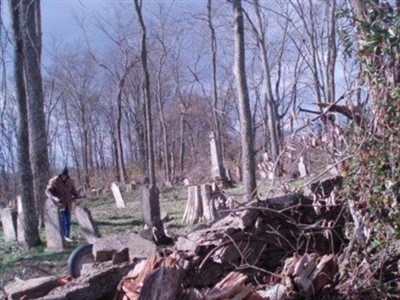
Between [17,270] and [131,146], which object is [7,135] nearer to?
[131,146]

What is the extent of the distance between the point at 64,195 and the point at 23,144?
1637 millimetres

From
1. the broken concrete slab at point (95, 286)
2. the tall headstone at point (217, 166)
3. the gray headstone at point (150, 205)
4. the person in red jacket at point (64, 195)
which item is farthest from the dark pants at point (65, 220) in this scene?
the tall headstone at point (217, 166)

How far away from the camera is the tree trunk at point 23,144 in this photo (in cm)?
1259

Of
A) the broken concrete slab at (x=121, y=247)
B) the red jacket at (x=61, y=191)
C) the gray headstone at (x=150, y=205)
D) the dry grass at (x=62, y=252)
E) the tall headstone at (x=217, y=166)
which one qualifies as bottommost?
the dry grass at (x=62, y=252)

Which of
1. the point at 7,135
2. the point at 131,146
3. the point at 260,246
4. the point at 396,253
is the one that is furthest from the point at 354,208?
the point at 131,146

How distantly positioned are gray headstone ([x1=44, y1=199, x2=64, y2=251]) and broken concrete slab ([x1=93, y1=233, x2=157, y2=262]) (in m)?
5.55

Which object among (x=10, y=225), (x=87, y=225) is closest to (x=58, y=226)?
(x=87, y=225)

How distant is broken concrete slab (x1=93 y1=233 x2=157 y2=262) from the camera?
5.78 m

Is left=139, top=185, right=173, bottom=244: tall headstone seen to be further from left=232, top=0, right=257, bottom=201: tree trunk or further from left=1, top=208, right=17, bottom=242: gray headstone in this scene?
left=1, top=208, right=17, bottom=242: gray headstone

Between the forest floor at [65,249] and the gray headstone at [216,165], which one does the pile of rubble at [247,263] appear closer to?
the forest floor at [65,249]

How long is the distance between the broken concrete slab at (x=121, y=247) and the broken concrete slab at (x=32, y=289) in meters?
0.57

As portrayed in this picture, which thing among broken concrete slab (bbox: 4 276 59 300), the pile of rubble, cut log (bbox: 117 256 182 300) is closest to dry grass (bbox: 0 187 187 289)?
broken concrete slab (bbox: 4 276 59 300)

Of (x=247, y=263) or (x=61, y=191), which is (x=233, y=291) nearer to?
(x=247, y=263)

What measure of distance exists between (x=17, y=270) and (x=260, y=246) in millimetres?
5446
